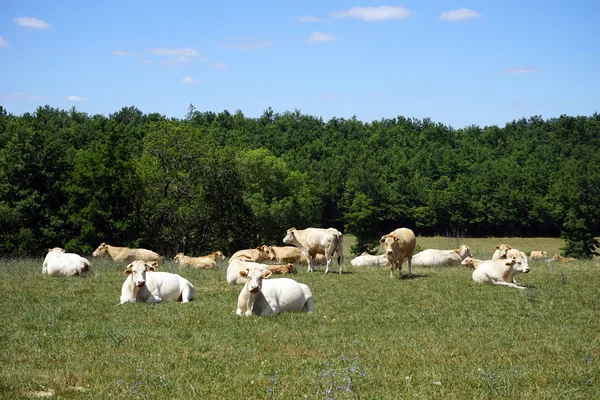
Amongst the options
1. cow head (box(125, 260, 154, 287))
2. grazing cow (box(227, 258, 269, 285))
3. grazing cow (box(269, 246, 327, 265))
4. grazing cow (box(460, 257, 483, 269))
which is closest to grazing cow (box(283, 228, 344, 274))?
grazing cow (box(269, 246, 327, 265))

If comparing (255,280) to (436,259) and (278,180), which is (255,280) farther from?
(278,180)

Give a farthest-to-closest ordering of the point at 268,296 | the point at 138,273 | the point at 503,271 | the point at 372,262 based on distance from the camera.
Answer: the point at 372,262
the point at 503,271
the point at 138,273
the point at 268,296

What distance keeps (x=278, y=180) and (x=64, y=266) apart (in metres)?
52.1

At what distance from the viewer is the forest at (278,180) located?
127 ft

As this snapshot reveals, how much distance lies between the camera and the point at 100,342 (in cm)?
1098

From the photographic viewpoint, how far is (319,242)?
2477cm

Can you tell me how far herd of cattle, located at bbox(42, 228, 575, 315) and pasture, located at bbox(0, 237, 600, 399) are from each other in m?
0.65

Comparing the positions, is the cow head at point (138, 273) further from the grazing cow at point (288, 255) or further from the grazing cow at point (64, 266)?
the grazing cow at point (288, 255)

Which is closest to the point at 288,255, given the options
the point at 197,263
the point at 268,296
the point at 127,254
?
the point at 197,263

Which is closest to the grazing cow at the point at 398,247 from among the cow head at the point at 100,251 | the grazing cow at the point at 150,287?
the grazing cow at the point at 150,287

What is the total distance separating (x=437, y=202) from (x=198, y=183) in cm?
5551

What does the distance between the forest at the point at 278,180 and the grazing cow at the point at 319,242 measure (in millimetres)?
16905

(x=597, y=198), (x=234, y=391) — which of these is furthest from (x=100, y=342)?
(x=597, y=198)

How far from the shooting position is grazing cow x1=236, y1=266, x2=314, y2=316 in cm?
1409
